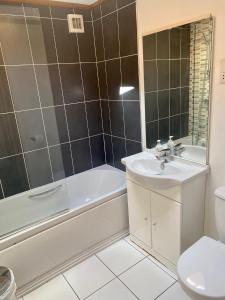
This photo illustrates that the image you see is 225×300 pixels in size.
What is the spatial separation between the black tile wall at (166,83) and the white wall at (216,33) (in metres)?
0.09

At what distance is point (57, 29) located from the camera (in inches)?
86.7

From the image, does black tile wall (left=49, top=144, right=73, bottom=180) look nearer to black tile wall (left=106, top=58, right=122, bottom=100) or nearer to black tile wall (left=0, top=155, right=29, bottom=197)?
black tile wall (left=0, top=155, right=29, bottom=197)

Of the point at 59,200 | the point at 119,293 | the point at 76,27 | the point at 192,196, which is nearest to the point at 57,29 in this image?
the point at 76,27

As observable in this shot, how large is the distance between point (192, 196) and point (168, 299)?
74cm

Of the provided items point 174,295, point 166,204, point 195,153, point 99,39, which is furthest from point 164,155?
point 99,39

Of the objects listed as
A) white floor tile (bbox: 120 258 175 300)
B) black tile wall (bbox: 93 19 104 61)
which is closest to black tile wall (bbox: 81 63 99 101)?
black tile wall (bbox: 93 19 104 61)

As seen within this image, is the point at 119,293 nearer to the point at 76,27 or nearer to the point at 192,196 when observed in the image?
the point at 192,196

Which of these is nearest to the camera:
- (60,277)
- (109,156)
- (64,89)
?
(60,277)

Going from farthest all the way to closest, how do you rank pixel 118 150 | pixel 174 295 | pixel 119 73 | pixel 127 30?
1. pixel 118 150
2. pixel 119 73
3. pixel 127 30
4. pixel 174 295

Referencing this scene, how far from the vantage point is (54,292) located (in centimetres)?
171

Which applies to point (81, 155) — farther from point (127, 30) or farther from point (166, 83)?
point (127, 30)

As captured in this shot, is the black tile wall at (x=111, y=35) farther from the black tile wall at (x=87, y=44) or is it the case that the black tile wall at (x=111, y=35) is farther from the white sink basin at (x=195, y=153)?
the white sink basin at (x=195, y=153)

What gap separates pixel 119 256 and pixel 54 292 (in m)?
0.60

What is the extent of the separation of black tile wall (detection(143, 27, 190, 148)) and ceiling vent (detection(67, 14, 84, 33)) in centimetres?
80
